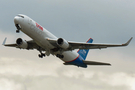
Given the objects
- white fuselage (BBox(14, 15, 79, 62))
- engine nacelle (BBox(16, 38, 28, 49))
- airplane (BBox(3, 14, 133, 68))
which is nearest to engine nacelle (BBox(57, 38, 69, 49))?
airplane (BBox(3, 14, 133, 68))

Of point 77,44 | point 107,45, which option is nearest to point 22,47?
point 77,44

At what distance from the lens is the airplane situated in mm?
39031

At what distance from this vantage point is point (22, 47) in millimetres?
44562

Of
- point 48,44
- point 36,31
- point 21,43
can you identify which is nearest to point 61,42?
point 48,44

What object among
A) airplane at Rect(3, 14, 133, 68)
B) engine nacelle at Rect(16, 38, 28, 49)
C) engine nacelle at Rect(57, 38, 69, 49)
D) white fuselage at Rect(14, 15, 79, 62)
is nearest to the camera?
white fuselage at Rect(14, 15, 79, 62)

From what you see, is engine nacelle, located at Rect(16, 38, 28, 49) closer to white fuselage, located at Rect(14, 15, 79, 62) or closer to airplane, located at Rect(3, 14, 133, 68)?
airplane, located at Rect(3, 14, 133, 68)

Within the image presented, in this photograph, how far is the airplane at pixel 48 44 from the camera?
39.0 m

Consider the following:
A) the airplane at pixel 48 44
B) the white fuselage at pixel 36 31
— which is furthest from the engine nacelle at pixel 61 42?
the white fuselage at pixel 36 31

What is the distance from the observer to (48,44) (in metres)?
42.1

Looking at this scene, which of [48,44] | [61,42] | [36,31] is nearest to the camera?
[36,31]

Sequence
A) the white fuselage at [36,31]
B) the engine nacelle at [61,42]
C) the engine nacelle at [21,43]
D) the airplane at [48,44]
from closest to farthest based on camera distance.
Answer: the white fuselage at [36,31], the airplane at [48,44], the engine nacelle at [61,42], the engine nacelle at [21,43]

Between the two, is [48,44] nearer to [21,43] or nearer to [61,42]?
[61,42]

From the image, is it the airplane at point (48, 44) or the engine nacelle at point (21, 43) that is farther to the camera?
the engine nacelle at point (21, 43)

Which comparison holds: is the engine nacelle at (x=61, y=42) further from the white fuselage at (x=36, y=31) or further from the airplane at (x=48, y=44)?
the white fuselage at (x=36, y=31)
